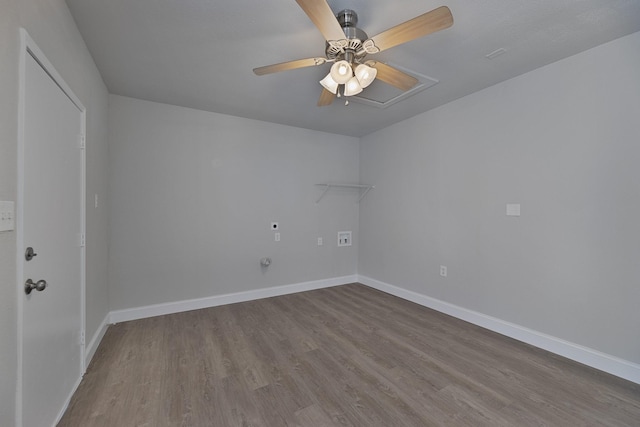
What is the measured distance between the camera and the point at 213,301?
341 centimetres

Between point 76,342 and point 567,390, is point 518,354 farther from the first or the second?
point 76,342

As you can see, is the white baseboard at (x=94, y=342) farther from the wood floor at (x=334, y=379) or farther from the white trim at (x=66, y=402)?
the white trim at (x=66, y=402)

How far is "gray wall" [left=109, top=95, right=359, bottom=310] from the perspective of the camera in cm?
300

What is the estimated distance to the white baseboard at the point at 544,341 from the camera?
196 centimetres

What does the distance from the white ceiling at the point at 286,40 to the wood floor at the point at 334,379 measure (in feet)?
8.29

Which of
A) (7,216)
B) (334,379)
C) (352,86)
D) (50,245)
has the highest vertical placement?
(352,86)

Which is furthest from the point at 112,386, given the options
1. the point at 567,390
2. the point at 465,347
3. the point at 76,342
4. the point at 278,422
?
the point at 567,390

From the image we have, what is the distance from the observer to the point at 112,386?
73.6 inches

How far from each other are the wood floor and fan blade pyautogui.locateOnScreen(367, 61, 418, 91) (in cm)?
223

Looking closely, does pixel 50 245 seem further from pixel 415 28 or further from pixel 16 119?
pixel 415 28

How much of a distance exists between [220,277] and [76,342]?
1.66 metres

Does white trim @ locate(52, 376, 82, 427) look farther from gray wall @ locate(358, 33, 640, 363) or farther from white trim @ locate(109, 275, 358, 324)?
gray wall @ locate(358, 33, 640, 363)

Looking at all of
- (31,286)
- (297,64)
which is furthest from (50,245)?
(297,64)

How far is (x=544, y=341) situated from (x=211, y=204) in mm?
3801
